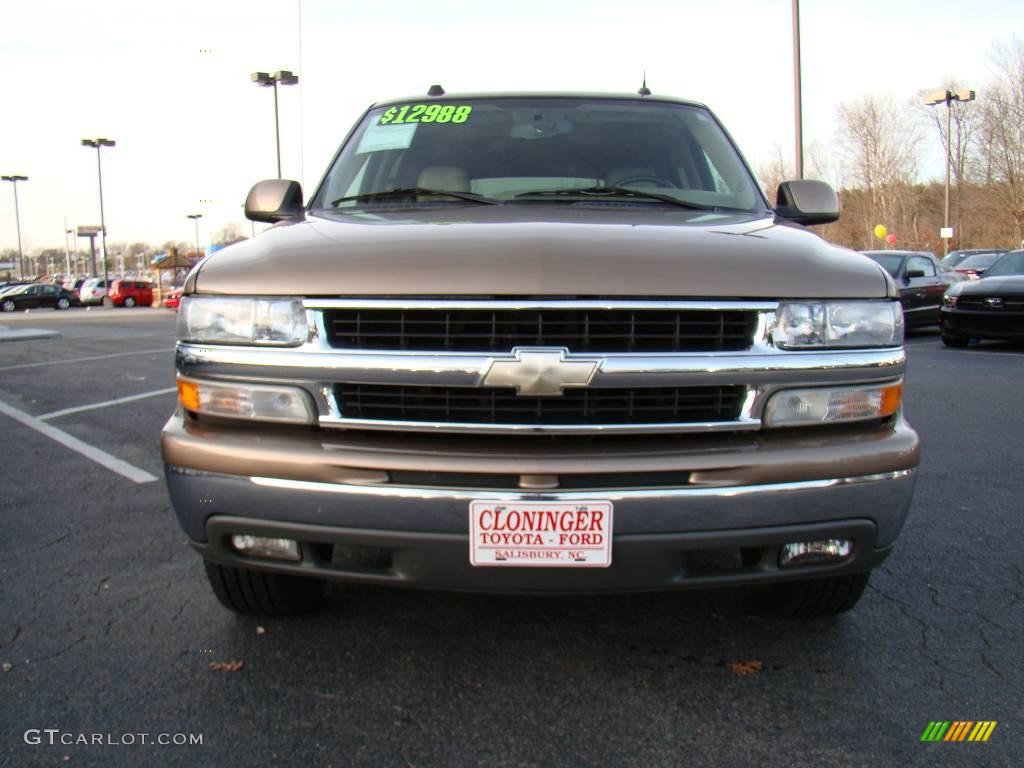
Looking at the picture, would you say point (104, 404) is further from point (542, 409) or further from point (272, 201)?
point (542, 409)

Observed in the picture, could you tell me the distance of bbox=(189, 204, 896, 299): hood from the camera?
229cm

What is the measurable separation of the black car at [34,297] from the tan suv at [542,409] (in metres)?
48.8

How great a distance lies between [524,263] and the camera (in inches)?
90.5

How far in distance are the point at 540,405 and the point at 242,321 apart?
86 cm

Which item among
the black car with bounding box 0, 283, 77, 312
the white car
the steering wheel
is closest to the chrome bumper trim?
the steering wheel

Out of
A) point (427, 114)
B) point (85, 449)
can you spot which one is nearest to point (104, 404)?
point (85, 449)

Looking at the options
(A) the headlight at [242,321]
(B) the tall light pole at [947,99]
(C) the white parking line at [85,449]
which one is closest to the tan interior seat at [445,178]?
(A) the headlight at [242,321]

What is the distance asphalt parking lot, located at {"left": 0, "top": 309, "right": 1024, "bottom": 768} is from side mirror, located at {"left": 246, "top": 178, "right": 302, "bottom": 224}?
4.74 ft

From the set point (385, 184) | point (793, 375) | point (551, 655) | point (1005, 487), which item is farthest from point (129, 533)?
point (1005, 487)

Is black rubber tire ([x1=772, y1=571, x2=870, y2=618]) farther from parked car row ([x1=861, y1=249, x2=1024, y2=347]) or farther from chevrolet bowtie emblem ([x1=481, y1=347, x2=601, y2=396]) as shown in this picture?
parked car row ([x1=861, y1=249, x2=1024, y2=347])

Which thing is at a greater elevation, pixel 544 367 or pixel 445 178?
pixel 445 178

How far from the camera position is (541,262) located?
90.6 inches

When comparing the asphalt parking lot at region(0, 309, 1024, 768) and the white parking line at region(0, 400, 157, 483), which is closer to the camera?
the asphalt parking lot at region(0, 309, 1024, 768)

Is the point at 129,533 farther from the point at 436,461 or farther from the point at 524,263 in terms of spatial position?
the point at 524,263
